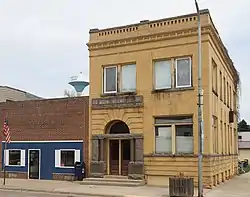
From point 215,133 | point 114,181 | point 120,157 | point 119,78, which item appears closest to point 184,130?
point 215,133

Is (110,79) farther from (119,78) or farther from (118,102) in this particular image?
(118,102)

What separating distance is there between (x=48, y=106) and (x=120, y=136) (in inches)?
253

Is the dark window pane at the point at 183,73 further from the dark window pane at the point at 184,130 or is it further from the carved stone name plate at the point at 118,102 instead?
the carved stone name plate at the point at 118,102

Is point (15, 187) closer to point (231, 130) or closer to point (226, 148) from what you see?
point (226, 148)

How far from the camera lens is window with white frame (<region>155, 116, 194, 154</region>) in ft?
77.6

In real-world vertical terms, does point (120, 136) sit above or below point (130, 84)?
below

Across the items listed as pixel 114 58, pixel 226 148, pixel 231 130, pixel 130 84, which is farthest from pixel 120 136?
pixel 231 130

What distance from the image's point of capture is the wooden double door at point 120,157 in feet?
Result: 84.5

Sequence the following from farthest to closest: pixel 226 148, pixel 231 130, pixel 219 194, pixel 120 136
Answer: pixel 231 130 → pixel 226 148 → pixel 120 136 → pixel 219 194

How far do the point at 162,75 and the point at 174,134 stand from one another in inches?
140

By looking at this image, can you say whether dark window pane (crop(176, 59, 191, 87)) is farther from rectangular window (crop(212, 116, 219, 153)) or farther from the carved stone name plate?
rectangular window (crop(212, 116, 219, 153))

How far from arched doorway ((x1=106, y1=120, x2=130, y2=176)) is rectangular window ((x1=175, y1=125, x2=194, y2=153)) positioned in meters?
3.36

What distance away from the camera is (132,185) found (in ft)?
77.5

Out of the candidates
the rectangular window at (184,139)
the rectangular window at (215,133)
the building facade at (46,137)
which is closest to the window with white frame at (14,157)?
the building facade at (46,137)
